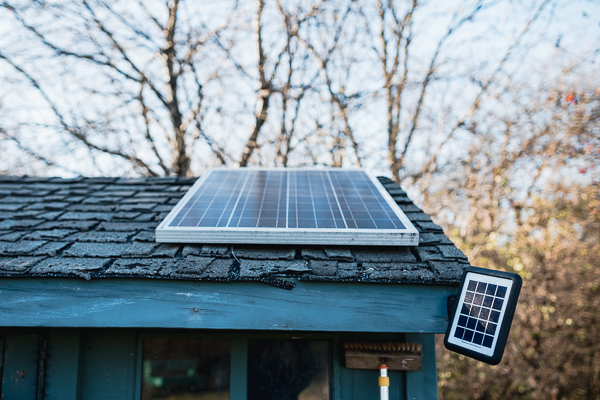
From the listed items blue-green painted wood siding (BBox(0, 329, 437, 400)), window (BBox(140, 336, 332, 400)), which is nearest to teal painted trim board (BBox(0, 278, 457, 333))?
blue-green painted wood siding (BBox(0, 329, 437, 400))

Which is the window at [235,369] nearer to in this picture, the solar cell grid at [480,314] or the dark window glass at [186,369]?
the dark window glass at [186,369]

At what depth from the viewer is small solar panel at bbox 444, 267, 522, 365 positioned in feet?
6.76

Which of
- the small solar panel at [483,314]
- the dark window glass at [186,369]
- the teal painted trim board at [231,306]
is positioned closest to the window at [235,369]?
the dark window glass at [186,369]

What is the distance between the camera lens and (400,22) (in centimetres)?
1038

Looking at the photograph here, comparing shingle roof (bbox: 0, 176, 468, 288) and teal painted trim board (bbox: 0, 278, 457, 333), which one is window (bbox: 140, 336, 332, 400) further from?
shingle roof (bbox: 0, 176, 468, 288)

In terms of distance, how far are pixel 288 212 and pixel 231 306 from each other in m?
1.05

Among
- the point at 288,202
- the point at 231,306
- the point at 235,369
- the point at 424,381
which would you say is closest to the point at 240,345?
the point at 235,369

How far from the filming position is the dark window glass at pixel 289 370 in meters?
3.07

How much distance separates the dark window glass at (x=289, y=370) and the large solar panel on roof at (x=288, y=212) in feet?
3.53

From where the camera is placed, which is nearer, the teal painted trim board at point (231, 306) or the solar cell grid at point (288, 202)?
the teal painted trim board at point (231, 306)

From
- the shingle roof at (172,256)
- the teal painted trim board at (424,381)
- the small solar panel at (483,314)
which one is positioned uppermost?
the shingle roof at (172,256)

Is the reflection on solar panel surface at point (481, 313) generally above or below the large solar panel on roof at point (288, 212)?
below

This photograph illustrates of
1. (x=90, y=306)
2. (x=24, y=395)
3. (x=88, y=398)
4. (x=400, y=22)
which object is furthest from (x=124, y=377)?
(x=400, y=22)

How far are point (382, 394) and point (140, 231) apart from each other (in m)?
2.42
